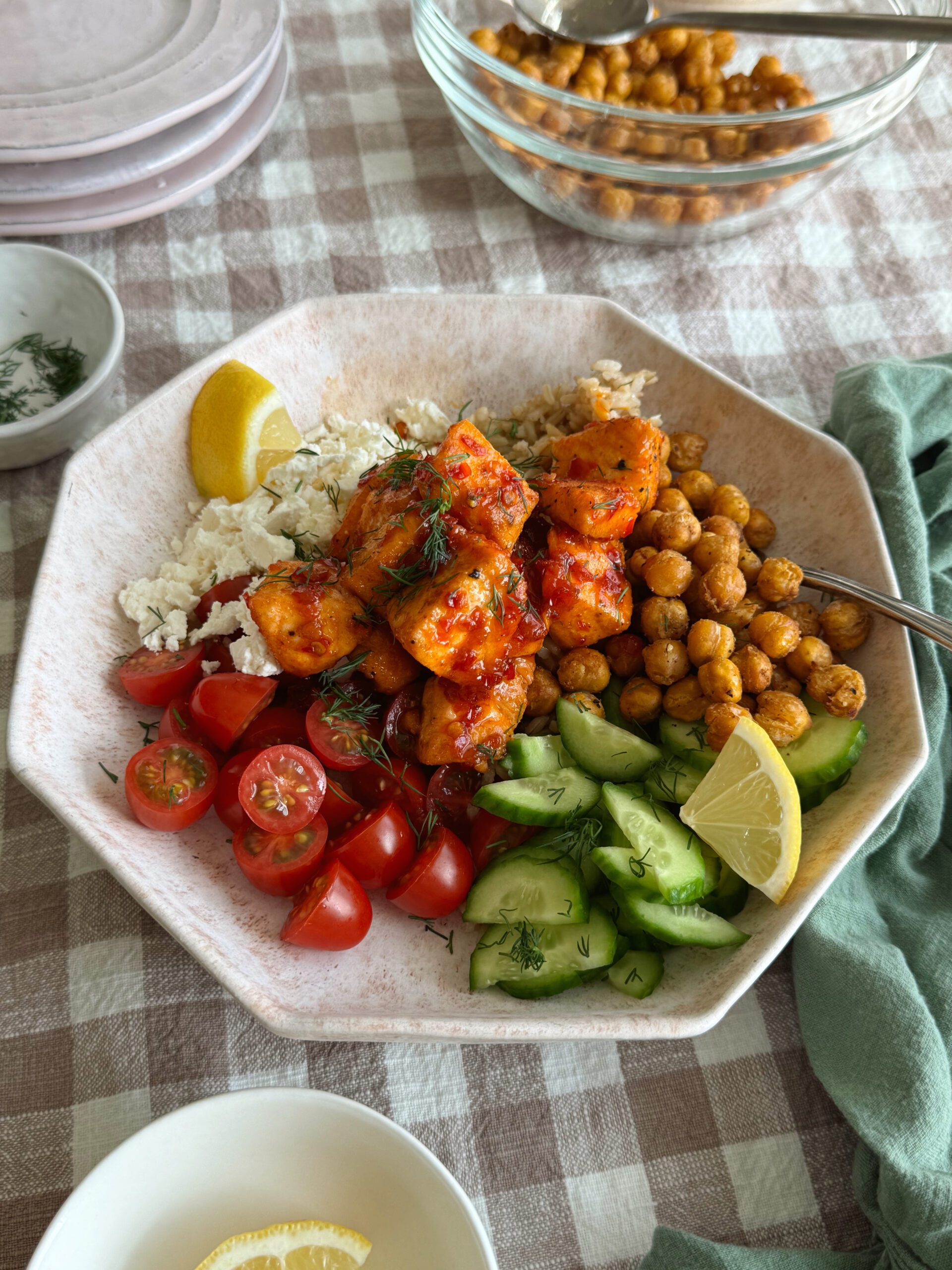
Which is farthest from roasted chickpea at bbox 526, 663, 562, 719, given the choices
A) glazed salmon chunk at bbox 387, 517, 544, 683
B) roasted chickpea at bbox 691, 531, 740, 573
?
roasted chickpea at bbox 691, 531, 740, 573

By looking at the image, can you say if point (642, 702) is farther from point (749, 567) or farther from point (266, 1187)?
point (266, 1187)

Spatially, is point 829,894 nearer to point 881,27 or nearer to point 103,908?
point 103,908

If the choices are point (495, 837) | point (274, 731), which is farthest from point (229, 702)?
point (495, 837)

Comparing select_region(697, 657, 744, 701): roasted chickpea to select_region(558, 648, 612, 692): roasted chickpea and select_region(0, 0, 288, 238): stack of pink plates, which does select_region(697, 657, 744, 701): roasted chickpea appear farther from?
select_region(0, 0, 288, 238): stack of pink plates

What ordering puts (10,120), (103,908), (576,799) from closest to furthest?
1. (576,799)
2. (103,908)
3. (10,120)

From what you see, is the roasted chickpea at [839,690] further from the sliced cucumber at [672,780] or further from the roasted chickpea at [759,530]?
the roasted chickpea at [759,530]

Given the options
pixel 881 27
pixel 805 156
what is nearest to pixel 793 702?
pixel 805 156

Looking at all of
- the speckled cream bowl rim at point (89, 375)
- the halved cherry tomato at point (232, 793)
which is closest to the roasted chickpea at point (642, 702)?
the halved cherry tomato at point (232, 793)

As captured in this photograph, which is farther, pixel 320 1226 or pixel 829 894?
pixel 829 894

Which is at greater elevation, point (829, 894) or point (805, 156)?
point (805, 156)
